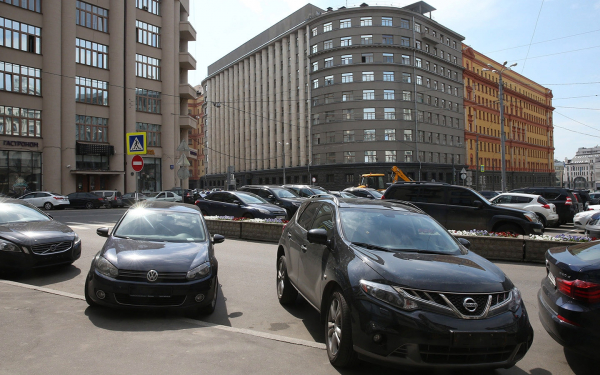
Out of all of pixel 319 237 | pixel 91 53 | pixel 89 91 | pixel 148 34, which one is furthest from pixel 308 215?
pixel 148 34

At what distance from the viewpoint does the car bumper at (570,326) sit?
3750 mm

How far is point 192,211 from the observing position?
7.48m

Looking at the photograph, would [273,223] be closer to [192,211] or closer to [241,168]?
[192,211]

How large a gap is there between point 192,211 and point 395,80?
5786 cm

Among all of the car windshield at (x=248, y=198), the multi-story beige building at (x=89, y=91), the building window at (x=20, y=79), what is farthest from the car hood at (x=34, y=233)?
the building window at (x=20, y=79)

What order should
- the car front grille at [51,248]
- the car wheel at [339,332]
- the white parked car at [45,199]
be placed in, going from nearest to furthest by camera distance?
the car wheel at [339,332] < the car front grille at [51,248] < the white parked car at [45,199]

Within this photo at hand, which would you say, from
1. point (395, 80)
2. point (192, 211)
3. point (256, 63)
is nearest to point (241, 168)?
point (256, 63)

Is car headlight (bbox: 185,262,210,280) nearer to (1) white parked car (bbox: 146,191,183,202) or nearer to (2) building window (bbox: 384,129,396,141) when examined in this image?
(1) white parked car (bbox: 146,191,183,202)

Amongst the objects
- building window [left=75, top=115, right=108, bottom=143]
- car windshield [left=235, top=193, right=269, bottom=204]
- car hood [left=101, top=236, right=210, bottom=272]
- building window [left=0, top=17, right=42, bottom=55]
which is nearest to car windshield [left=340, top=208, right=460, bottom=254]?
car hood [left=101, top=236, right=210, bottom=272]

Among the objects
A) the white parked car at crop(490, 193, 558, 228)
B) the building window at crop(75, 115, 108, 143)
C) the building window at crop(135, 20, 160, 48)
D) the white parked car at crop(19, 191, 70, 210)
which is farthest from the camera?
the building window at crop(135, 20, 160, 48)

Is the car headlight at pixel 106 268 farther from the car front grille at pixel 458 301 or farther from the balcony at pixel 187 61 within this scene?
the balcony at pixel 187 61

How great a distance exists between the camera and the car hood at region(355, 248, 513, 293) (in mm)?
3746

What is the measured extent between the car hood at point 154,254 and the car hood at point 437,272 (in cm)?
245

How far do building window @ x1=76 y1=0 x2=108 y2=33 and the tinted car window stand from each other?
41220 mm
